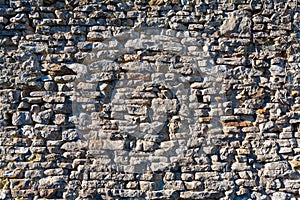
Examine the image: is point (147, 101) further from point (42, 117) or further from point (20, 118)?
point (20, 118)

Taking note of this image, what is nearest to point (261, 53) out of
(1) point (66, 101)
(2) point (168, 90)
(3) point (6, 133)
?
(2) point (168, 90)

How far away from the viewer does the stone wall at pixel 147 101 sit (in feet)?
10.5

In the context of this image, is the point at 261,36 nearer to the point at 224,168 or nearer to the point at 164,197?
the point at 224,168

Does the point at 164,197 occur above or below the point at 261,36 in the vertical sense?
below

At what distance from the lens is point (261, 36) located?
3393 millimetres

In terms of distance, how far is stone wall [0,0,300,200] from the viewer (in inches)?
126

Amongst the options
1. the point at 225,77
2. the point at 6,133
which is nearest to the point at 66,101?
the point at 6,133

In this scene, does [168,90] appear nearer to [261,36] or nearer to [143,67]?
[143,67]

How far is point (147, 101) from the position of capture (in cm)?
330

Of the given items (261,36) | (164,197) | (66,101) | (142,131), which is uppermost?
(261,36)

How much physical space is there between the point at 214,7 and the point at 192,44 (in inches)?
15.3

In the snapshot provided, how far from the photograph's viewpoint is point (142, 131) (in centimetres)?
328

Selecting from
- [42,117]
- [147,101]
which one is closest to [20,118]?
[42,117]

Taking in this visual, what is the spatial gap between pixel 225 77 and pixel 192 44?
41 centimetres
